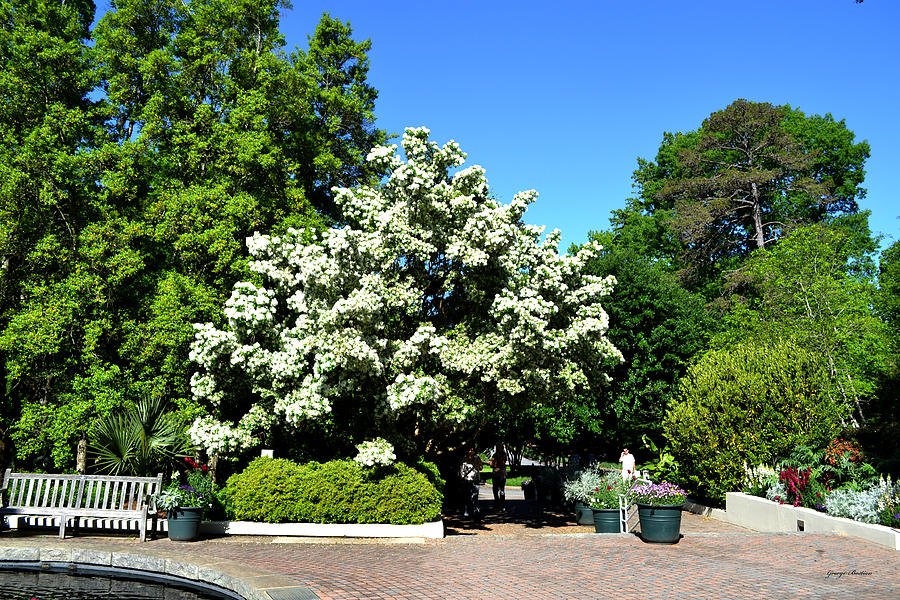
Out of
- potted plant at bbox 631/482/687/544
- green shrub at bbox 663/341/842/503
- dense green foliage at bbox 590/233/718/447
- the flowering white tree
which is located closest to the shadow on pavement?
the flowering white tree

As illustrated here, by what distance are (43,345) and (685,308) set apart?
2106 centimetres

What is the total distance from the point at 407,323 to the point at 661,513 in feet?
23.3

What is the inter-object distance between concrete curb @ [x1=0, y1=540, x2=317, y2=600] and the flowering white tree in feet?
11.5

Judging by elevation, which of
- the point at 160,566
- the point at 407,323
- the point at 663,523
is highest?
the point at 407,323

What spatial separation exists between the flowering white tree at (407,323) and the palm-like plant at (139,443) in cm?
110

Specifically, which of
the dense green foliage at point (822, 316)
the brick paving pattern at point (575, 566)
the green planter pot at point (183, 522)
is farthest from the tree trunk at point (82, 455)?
the dense green foliage at point (822, 316)

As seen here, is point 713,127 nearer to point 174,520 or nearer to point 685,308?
point 685,308

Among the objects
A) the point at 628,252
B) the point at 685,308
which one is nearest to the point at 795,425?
the point at 685,308

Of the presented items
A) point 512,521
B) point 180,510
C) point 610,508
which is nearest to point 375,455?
point 180,510

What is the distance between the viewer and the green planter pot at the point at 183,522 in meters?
11.7

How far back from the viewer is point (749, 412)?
16.7m

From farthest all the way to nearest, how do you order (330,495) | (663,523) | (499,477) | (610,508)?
(499,477) → (610,508) → (330,495) → (663,523)

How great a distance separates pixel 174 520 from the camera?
11.6 meters

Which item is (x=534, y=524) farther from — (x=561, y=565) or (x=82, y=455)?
(x=82, y=455)
